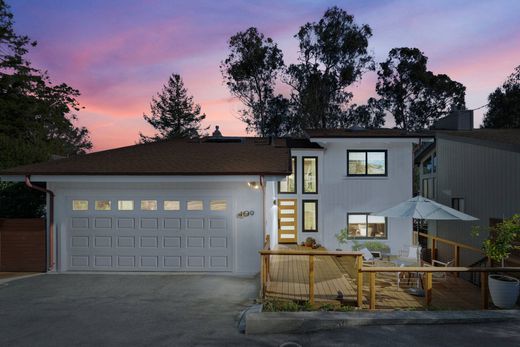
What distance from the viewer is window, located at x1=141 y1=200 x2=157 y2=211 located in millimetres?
10984

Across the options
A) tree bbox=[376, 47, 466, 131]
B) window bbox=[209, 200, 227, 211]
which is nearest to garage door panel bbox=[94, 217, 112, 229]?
window bbox=[209, 200, 227, 211]

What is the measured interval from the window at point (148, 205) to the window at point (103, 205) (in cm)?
109

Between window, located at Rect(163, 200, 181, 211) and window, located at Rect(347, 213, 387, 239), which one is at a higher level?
window, located at Rect(163, 200, 181, 211)

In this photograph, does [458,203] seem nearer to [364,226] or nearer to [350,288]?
[364,226]

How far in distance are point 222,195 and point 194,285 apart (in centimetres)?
289

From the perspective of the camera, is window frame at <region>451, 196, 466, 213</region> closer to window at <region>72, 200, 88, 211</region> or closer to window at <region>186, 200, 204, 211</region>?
window at <region>186, 200, 204, 211</region>

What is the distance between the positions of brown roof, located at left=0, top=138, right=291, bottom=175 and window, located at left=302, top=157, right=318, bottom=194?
2.50 m

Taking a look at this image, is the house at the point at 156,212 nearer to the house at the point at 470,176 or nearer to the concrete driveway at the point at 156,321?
the concrete driveway at the point at 156,321

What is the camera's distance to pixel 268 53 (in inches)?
1361

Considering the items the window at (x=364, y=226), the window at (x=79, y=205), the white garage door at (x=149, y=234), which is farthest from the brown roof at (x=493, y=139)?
the window at (x=79, y=205)

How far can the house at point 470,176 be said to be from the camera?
11930 millimetres

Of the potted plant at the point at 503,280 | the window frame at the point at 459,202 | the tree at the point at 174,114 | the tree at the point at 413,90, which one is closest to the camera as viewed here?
the potted plant at the point at 503,280

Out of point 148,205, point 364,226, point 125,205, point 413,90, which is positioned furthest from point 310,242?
point 413,90

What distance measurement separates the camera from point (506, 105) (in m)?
38.7
